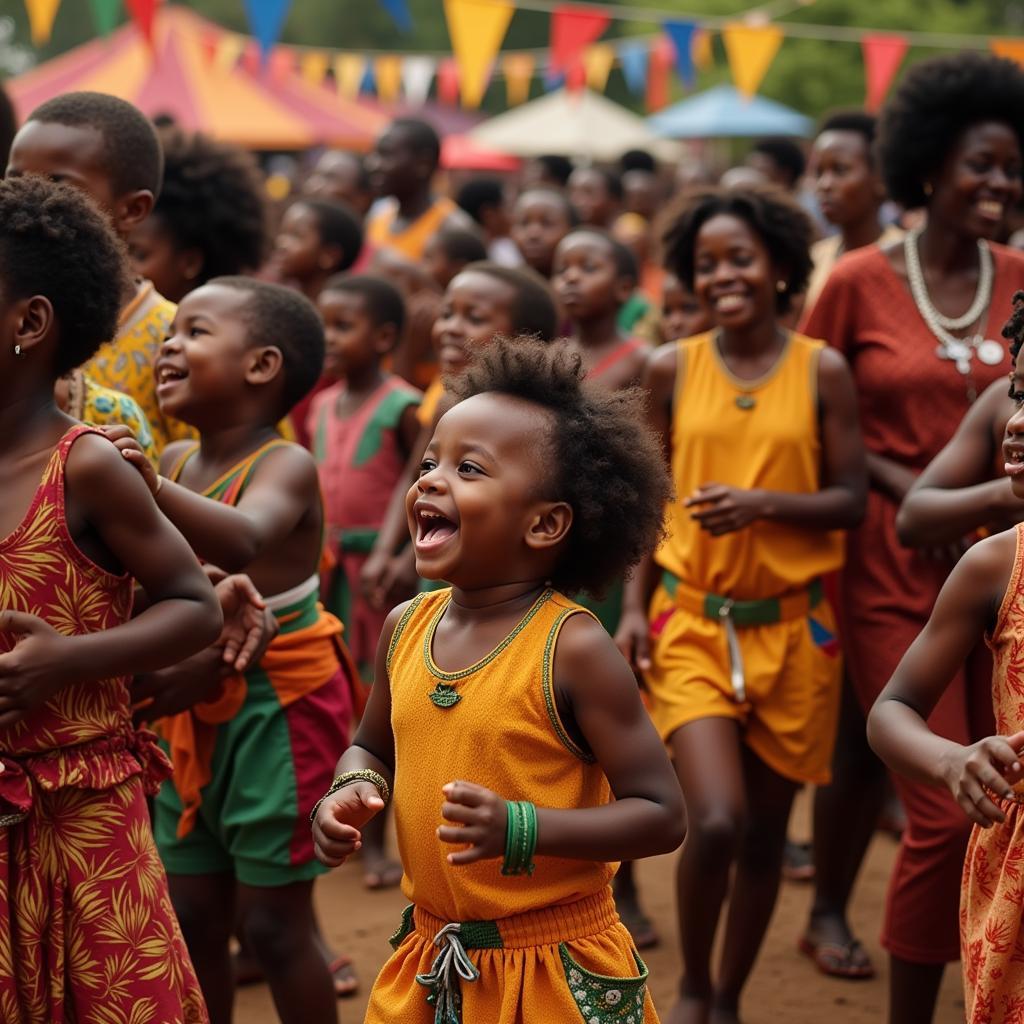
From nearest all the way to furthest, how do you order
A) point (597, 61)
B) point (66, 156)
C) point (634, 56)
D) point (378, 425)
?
1. point (66, 156)
2. point (378, 425)
3. point (597, 61)
4. point (634, 56)

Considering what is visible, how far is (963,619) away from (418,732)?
0.99 meters

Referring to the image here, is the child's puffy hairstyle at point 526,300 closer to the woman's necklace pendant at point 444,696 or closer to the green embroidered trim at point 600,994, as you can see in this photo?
the woman's necklace pendant at point 444,696

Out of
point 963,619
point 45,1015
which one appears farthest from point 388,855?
point 963,619

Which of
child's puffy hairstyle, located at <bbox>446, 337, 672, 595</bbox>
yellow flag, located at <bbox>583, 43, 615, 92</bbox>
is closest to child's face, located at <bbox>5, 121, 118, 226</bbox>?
child's puffy hairstyle, located at <bbox>446, 337, 672, 595</bbox>

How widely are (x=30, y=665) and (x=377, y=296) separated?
383cm

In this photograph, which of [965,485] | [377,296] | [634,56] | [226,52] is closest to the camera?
[965,485]

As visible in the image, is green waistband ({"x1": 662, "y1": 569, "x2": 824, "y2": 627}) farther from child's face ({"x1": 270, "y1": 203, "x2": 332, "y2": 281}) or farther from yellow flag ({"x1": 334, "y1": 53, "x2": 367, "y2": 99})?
yellow flag ({"x1": 334, "y1": 53, "x2": 367, "y2": 99})

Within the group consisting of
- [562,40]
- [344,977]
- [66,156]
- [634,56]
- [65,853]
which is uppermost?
[634,56]

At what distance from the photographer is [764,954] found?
534 cm

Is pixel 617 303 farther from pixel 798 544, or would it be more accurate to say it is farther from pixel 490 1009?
pixel 490 1009

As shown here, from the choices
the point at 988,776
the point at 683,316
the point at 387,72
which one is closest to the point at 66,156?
the point at 988,776

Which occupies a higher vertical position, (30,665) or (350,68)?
(350,68)

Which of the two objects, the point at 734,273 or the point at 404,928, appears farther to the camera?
the point at 734,273

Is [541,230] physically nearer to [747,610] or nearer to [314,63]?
[747,610]
